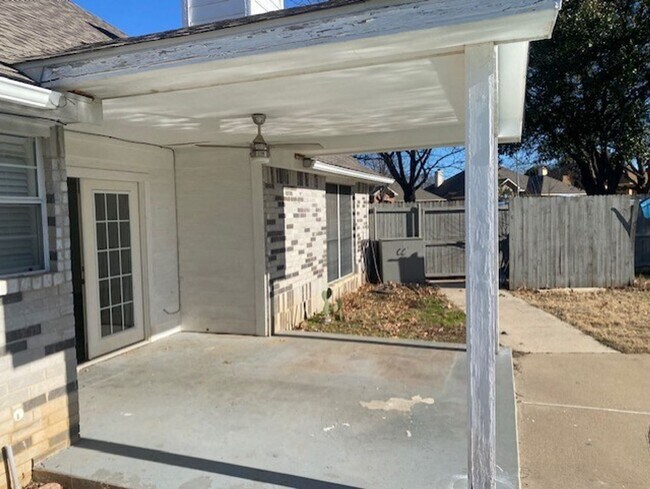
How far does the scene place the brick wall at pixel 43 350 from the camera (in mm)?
3441

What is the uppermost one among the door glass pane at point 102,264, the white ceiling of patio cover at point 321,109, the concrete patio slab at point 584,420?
the white ceiling of patio cover at point 321,109

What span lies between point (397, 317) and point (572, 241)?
5221 mm

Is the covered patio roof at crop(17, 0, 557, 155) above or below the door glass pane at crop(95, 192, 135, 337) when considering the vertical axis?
above

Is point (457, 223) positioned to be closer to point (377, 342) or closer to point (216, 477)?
point (377, 342)

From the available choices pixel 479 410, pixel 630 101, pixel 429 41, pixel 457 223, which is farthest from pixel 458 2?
pixel 630 101

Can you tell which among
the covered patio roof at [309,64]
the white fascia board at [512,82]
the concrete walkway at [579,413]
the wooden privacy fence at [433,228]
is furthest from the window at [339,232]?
the covered patio roof at [309,64]

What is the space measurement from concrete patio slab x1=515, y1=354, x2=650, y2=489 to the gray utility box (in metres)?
6.03

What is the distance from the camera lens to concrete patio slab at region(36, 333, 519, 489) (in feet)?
11.6

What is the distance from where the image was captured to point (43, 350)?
3688 millimetres

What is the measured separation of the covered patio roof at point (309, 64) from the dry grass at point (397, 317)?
3655 millimetres

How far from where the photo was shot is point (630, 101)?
55.3 ft

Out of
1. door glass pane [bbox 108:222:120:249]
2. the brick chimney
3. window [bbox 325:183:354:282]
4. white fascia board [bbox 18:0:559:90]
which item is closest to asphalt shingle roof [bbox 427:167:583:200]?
window [bbox 325:183:354:282]

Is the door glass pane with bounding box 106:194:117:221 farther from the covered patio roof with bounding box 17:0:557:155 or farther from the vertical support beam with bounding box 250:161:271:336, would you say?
the vertical support beam with bounding box 250:161:271:336

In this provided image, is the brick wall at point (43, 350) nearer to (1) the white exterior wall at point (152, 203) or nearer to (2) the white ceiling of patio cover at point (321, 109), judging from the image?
(2) the white ceiling of patio cover at point (321, 109)
